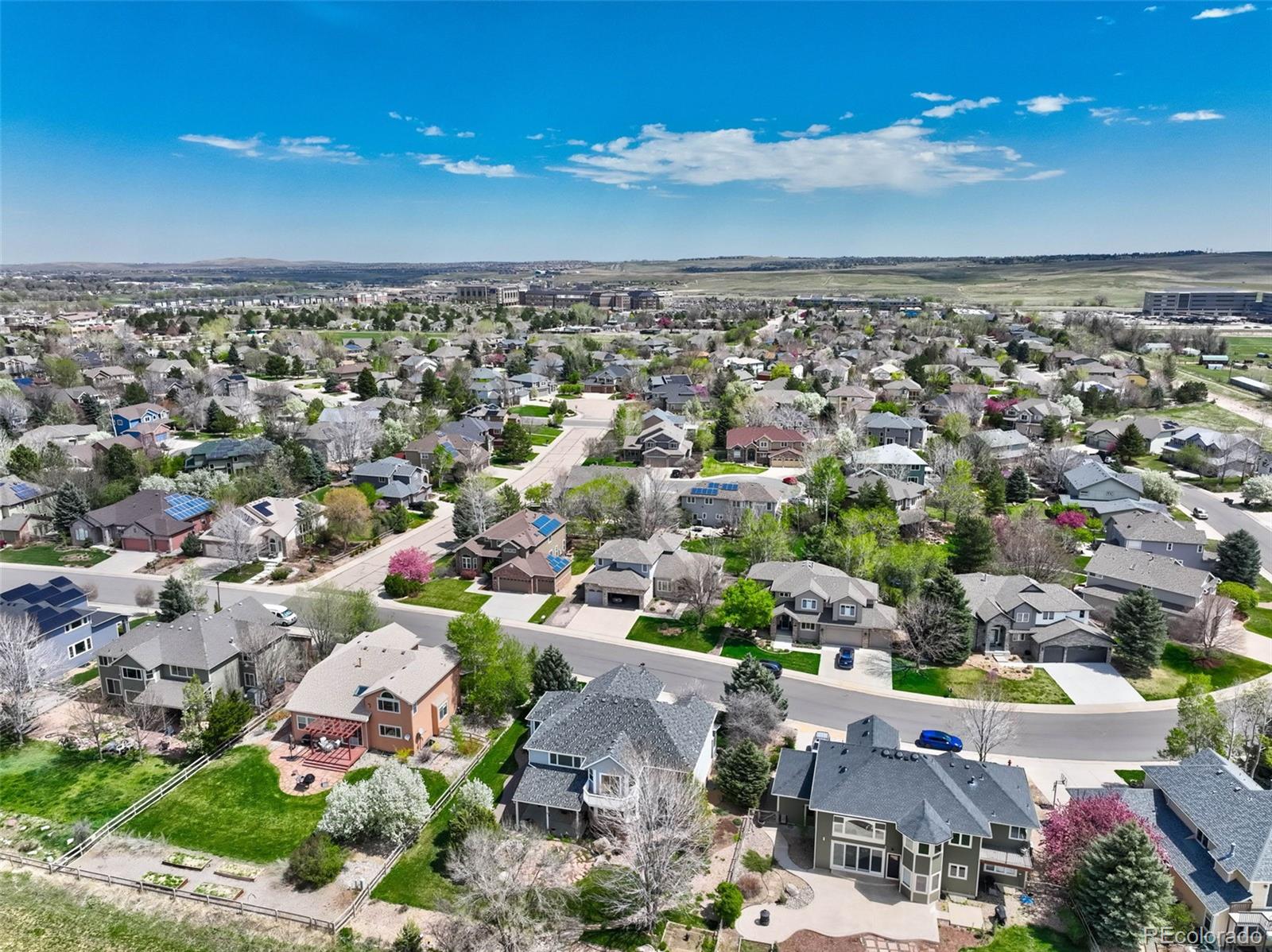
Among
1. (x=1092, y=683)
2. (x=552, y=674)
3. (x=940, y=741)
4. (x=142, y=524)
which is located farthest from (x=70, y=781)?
(x=1092, y=683)

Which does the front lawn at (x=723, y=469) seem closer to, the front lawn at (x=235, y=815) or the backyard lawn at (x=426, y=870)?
the backyard lawn at (x=426, y=870)

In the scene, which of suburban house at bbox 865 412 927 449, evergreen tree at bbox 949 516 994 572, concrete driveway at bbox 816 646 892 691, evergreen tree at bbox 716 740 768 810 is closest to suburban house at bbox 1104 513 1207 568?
evergreen tree at bbox 949 516 994 572

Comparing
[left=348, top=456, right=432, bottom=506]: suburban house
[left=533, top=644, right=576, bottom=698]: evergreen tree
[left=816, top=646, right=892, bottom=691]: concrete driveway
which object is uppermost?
[left=348, top=456, right=432, bottom=506]: suburban house

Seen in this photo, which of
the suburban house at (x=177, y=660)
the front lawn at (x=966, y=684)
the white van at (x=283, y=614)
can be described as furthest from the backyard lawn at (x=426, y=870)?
the front lawn at (x=966, y=684)

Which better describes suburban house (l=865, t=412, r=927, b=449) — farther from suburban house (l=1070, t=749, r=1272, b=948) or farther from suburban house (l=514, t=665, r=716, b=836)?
suburban house (l=514, t=665, r=716, b=836)

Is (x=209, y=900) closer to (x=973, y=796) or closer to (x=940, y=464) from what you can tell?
(x=973, y=796)

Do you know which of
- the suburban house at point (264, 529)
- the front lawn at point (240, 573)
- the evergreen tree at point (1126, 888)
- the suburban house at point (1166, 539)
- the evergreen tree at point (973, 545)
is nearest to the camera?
the evergreen tree at point (1126, 888)
